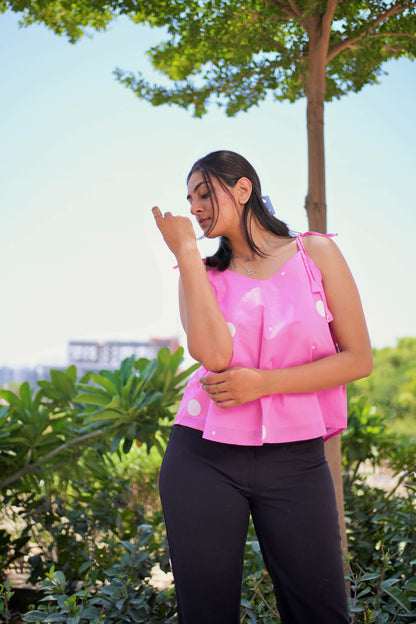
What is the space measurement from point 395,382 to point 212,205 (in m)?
20.8

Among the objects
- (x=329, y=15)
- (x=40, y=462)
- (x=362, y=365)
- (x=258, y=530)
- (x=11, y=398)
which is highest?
(x=329, y=15)

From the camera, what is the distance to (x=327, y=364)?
4.03 feet

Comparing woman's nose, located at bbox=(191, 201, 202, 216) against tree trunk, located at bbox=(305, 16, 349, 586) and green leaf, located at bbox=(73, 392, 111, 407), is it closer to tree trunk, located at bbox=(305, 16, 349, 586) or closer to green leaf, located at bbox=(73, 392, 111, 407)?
tree trunk, located at bbox=(305, 16, 349, 586)

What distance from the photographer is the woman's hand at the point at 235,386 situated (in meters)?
1.15

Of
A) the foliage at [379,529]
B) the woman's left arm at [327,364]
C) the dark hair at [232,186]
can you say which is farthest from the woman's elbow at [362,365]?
the foliage at [379,529]

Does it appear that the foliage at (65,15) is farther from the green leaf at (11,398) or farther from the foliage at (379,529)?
the foliage at (379,529)

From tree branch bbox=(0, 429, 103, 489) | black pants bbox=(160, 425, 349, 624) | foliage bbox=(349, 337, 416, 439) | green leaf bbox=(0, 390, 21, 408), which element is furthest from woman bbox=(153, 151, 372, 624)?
foliage bbox=(349, 337, 416, 439)

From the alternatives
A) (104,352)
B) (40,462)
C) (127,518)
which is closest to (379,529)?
(127,518)

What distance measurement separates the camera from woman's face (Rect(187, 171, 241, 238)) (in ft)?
4.45

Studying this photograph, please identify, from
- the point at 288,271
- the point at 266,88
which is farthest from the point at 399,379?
the point at 288,271

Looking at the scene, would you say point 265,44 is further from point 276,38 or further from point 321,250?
point 321,250

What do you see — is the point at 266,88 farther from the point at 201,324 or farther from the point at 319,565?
the point at 319,565

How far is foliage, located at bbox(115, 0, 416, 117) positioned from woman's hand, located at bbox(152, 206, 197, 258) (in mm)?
1352

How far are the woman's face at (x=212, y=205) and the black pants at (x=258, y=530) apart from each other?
0.52 meters
